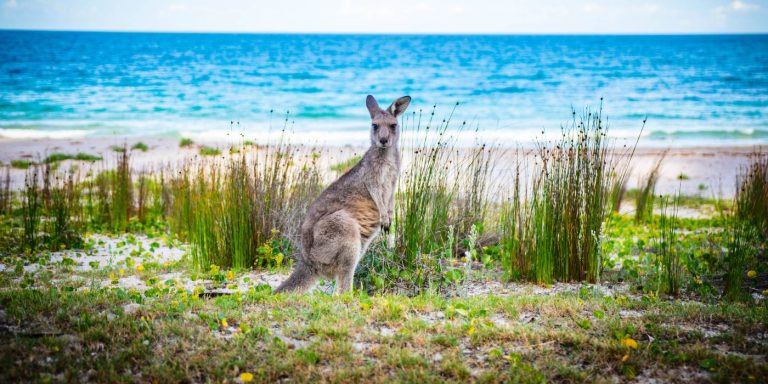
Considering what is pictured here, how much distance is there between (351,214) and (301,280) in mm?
767

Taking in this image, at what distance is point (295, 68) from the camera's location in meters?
47.5

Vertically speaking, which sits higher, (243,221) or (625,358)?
(243,221)

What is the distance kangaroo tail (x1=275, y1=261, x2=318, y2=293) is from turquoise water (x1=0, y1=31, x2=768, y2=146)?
29.9 ft

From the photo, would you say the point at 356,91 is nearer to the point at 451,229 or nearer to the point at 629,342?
the point at 451,229

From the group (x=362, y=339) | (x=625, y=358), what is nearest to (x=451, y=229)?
(x=362, y=339)

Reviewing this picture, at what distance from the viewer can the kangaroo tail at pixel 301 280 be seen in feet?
18.4

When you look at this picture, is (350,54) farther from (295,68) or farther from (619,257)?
(619,257)

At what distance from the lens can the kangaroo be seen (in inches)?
219

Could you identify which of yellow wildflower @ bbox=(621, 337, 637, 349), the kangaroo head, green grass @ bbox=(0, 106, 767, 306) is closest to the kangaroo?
the kangaroo head

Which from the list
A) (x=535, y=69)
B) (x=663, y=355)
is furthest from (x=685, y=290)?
(x=535, y=69)

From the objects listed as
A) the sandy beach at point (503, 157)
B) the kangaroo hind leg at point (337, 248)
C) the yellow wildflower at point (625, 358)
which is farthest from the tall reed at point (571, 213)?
the sandy beach at point (503, 157)

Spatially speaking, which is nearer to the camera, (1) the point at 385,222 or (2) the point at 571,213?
(1) the point at 385,222

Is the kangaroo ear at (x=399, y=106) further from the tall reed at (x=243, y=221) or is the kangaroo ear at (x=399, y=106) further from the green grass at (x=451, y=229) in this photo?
the tall reed at (x=243, y=221)

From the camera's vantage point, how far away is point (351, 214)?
19.1 feet
